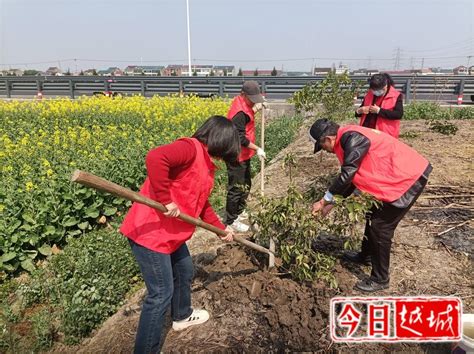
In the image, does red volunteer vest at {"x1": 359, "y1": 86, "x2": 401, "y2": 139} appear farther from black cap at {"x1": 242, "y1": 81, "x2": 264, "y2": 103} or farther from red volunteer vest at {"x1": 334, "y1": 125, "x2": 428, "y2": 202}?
red volunteer vest at {"x1": 334, "y1": 125, "x2": 428, "y2": 202}

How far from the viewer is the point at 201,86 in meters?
18.8

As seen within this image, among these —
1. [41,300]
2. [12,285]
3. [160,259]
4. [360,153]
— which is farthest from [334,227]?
[12,285]

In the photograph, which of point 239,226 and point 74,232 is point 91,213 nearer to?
point 74,232

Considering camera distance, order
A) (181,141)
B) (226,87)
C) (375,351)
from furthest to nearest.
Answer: (226,87) < (375,351) < (181,141)

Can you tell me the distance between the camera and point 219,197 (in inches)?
266

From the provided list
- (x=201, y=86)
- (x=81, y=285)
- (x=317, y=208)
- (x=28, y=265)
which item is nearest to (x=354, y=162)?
(x=317, y=208)

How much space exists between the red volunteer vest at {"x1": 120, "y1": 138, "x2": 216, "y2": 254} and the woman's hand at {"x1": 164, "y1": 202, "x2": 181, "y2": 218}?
0.13 metres

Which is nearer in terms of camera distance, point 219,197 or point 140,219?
point 140,219

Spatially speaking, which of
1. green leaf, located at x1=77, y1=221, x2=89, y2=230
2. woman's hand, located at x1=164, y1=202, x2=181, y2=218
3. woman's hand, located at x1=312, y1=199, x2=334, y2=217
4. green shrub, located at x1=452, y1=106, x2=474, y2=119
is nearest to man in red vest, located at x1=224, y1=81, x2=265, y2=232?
woman's hand, located at x1=312, y1=199, x2=334, y2=217

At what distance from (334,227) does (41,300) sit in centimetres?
299

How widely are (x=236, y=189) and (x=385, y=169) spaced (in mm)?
2166

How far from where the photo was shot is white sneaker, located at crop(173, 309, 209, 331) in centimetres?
335

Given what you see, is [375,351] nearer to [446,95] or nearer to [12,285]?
[12,285]

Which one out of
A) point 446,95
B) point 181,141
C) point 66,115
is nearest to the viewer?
point 181,141
